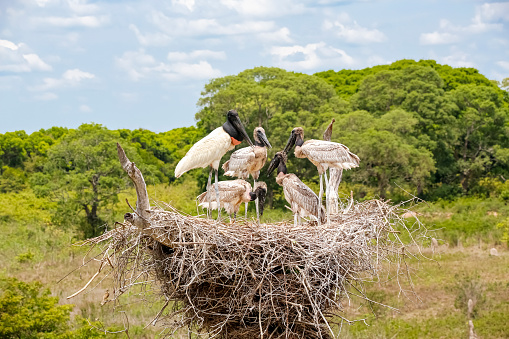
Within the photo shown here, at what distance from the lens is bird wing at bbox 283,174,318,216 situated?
928 cm

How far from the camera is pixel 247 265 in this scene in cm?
679

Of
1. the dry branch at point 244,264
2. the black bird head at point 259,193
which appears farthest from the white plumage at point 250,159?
the dry branch at point 244,264

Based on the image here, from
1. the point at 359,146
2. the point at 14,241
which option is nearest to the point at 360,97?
the point at 359,146

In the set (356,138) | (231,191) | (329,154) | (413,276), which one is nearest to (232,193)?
(231,191)

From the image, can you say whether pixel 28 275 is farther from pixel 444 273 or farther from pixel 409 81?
pixel 409 81

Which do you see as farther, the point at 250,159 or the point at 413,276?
the point at 413,276

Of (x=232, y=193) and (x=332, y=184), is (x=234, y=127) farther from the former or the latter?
(x=332, y=184)

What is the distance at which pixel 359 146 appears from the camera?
33375mm

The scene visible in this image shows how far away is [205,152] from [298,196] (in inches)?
77.4

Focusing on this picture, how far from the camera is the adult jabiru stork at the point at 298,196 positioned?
30.4ft

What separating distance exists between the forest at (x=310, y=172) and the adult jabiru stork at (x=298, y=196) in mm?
7376

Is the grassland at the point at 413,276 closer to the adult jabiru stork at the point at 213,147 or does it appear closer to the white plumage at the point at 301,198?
the white plumage at the point at 301,198

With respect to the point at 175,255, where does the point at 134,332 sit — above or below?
below

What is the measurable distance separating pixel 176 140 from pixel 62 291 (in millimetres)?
41765
